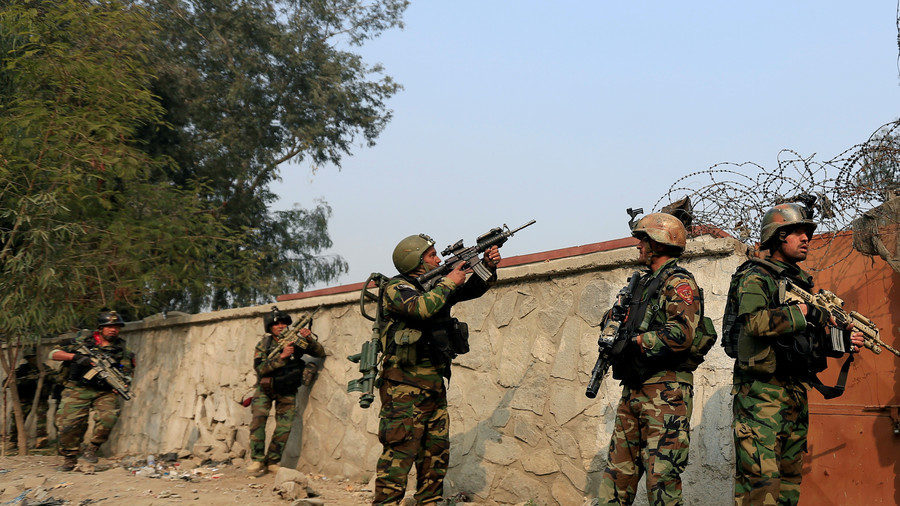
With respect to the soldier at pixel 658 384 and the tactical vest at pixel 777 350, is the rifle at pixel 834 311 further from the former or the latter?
the soldier at pixel 658 384

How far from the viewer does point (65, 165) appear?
888 centimetres

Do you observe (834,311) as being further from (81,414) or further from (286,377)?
(81,414)

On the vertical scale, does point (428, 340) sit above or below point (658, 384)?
above

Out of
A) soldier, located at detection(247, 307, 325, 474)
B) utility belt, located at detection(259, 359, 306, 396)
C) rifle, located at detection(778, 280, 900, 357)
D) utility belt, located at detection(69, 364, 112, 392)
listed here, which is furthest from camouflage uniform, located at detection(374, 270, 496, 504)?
utility belt, located at detection(69, 364, 112, 392)

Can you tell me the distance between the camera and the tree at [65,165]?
8.73m

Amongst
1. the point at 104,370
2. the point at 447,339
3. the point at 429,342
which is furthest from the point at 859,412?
the point at 104,370

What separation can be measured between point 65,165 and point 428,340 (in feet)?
20.5

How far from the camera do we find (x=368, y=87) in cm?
1873

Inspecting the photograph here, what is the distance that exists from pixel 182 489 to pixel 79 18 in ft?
20.4

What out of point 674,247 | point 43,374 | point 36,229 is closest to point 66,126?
point 36,229

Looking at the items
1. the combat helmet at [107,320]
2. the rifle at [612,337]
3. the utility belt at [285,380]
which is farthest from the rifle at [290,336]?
the rifle at [612,337]

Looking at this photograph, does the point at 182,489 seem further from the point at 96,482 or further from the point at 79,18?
the point at 79,18

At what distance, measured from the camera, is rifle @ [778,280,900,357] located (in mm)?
3568

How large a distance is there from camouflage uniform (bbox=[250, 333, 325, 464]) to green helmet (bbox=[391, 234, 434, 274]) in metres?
2.65
